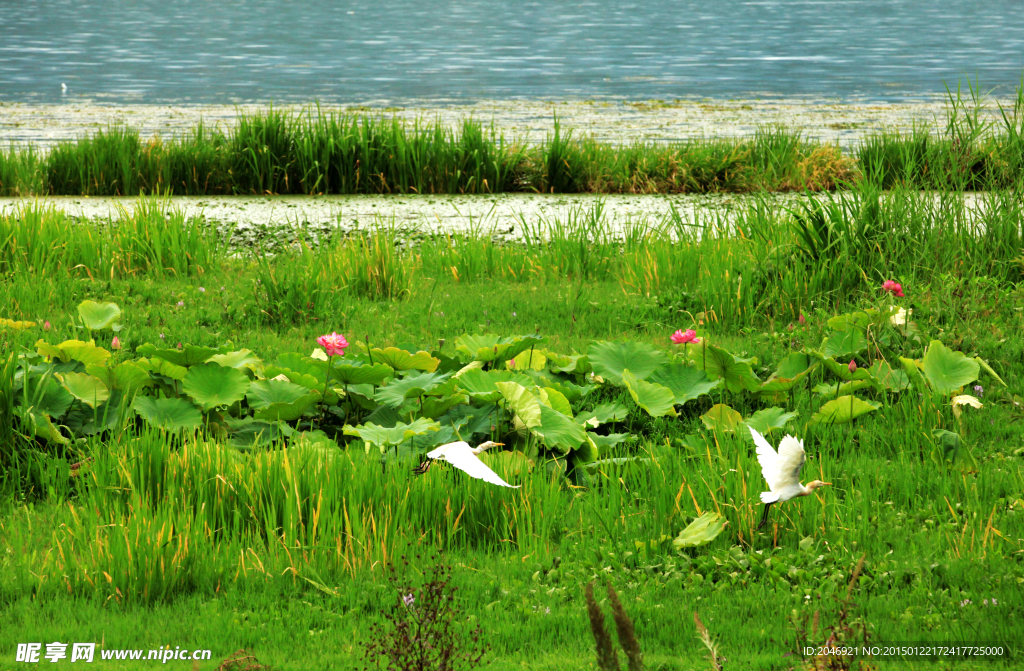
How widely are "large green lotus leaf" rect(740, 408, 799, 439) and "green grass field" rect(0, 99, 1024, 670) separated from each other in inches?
0.7

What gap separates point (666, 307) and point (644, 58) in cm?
3419

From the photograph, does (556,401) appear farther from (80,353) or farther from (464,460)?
(80,353)

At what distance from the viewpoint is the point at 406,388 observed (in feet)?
12.5

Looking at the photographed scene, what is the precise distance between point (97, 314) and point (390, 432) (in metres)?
2.14

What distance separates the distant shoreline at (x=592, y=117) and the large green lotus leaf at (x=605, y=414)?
32.9ft

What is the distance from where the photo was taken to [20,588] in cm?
267

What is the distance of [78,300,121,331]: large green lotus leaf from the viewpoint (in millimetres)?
4719

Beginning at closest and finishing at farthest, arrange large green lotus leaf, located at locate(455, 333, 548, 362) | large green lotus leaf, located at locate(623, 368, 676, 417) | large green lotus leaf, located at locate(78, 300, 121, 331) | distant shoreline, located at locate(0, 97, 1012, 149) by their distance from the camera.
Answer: large green lotus leaf, located at locate(623, 368, 676, 417) → large green lotus leaf, located at locate(455, 333, 548, 362) → large green lotus leaf, located at locate(78, 300, 121, 331) → distant shoreline, located at locate(0, 97, 1012, 149)

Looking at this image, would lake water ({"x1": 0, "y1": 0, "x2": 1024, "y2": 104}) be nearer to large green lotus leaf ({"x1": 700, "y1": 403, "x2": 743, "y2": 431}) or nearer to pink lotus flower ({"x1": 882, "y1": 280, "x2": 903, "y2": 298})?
pink lotus flower ({"x1": 882, "y1": 280, "x2": 903, "y2": 298})

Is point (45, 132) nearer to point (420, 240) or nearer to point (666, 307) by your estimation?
point (420, 240)

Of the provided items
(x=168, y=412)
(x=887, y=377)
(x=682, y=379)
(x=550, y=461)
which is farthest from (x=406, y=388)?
(x=887, y=377)

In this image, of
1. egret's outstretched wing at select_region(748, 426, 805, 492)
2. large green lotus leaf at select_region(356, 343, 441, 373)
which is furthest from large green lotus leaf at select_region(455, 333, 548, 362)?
egret's outstretched wing at select_region(748, 426, 805, 492)

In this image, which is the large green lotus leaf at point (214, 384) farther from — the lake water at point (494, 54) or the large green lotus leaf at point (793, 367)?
the lake water at point (494, 54)

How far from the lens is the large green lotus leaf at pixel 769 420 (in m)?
3.69
